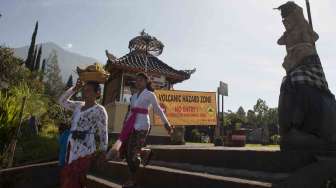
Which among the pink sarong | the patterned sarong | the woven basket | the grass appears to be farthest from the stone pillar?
the patterned sarong

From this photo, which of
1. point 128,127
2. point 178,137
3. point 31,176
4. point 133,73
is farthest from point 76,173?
point 133,73

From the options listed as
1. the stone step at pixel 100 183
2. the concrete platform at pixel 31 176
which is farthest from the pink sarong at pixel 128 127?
the concrete platform at pixel 31 176

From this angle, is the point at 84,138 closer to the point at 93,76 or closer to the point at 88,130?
the point at 88,130

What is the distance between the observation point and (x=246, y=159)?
16.1 feet

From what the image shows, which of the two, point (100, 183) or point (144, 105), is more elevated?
point (144, 105)

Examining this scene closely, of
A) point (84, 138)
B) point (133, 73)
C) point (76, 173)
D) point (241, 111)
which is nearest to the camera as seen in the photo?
point (76, 173)

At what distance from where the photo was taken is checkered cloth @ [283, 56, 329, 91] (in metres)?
4.32

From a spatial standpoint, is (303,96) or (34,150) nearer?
(303,96)

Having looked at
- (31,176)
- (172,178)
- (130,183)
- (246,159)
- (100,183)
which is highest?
(246,159)

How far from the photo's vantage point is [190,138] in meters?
23.2

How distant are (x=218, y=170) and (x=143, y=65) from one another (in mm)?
15702

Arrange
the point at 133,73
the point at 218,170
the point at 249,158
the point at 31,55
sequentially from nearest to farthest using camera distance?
1. the point at 249,158
2. the point at 218,170
3. the point at 133,73
4. the point at 31,55

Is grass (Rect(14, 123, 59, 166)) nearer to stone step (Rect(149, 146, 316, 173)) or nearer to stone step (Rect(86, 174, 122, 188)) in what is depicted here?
stone step (Rect(86, 174, 122, 188))

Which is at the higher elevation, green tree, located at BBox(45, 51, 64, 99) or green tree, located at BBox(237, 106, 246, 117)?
green tree, located at BBox(45, 51, 64, 99)
